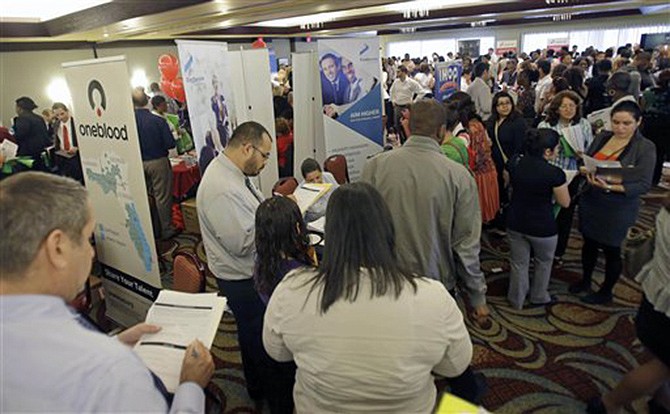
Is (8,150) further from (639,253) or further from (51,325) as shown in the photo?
(639,253)

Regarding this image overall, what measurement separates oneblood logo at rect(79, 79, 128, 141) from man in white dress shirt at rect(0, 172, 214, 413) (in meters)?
1.57

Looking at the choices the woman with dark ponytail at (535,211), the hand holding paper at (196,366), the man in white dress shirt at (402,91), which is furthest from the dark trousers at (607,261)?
the man in white dress shirt at (402,91)

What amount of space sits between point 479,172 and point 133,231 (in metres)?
2.74

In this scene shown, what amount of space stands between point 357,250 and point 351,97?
3710mm

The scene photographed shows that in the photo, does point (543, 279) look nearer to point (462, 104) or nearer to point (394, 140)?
point (462, 104)

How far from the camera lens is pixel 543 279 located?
302 centimetres

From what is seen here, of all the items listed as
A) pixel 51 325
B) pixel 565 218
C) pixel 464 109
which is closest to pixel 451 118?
pixel 464 109

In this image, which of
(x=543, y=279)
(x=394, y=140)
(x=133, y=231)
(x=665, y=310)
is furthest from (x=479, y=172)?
(x=394, y=140)

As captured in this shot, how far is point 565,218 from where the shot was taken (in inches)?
139

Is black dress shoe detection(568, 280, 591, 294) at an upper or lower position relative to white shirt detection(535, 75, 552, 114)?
lower

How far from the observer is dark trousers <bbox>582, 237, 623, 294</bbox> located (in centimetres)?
292

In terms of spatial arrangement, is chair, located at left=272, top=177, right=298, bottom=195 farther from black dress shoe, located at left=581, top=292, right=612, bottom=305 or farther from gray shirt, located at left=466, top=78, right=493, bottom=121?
gray shirt, located at left=466, top=78, right=493, bottom=121

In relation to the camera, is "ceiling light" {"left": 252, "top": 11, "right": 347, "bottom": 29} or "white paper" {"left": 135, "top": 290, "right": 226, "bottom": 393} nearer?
"white paper" {"left": 135, "top": 290, "right": 226, "bottom": 393}

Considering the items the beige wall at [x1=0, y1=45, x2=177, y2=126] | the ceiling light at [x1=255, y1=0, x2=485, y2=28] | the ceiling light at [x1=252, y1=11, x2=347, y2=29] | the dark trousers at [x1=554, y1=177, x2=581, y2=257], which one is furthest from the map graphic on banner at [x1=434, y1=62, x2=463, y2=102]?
the beige wall at [x1=0, y1=45, x2=177, y2=126]
